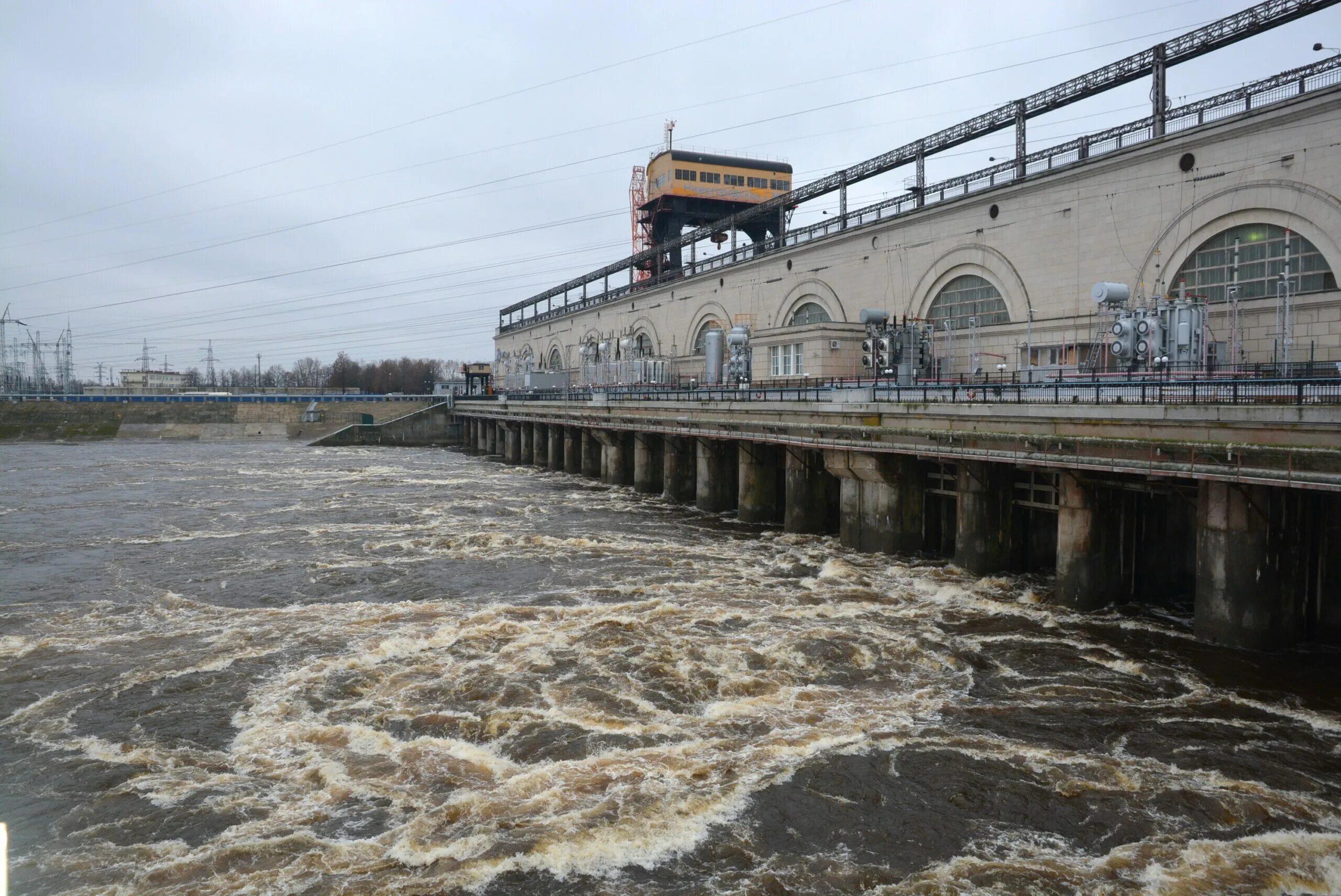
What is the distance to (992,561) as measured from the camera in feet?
64.9

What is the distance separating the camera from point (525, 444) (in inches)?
2499

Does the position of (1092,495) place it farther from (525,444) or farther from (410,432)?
(410,432)

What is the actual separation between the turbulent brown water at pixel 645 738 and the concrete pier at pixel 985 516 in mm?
677

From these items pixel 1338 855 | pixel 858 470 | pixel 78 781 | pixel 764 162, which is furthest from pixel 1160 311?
pixel 764 162

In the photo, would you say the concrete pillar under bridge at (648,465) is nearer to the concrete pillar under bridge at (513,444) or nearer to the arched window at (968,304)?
the arched window at (968,304)

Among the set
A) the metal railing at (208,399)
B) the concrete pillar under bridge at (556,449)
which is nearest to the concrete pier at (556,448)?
the concrete pillar under bridge at (556,449)

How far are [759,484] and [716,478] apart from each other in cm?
350

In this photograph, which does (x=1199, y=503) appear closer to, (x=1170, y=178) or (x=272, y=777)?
(x=272, y=777)

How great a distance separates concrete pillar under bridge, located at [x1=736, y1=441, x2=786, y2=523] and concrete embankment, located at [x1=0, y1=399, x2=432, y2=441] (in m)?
69.4

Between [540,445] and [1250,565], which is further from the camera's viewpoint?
[540,445]

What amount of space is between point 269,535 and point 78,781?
1862 cm

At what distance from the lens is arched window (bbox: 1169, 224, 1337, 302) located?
24.6 meters

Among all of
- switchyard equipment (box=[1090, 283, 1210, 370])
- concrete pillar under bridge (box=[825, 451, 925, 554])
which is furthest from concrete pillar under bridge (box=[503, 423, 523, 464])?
switchyard equipment (box=[1090, 283, 1210, 370])

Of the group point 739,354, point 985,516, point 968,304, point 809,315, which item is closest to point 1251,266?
point 968,304
